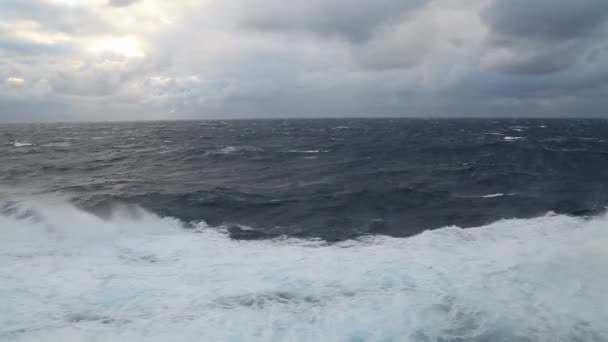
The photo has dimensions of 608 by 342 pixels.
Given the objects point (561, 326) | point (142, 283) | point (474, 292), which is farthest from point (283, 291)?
point (561, 326)

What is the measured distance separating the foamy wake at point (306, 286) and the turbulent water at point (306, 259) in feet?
0.18

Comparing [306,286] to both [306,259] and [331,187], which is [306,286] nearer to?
[306,259]

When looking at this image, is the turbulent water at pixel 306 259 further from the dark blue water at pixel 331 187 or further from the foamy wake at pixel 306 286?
the dark blue water at pixel 331 187

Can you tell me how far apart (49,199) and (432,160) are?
107ft

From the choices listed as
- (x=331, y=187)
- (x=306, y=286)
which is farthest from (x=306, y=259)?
(x=331, y=187)

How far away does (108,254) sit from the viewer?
13922 mm

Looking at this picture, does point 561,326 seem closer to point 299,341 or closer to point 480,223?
point 299,341

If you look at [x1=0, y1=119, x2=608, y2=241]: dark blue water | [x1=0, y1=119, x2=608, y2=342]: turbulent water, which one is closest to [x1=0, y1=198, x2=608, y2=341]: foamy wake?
[x1=0, y1=119, x2=608, y2=342]: turbulent water

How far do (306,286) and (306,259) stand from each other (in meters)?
2.12

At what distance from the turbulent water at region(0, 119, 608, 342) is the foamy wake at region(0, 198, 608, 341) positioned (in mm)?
56

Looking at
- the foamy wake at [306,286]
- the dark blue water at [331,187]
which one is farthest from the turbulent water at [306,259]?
the dark blue water at [331,187]

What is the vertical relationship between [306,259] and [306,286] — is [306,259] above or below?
above

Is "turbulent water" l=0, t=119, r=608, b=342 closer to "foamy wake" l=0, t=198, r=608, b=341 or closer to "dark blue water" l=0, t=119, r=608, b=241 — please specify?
"foamy wake" l=0, t=198, r=608, b=341

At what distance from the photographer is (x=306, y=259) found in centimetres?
1338
